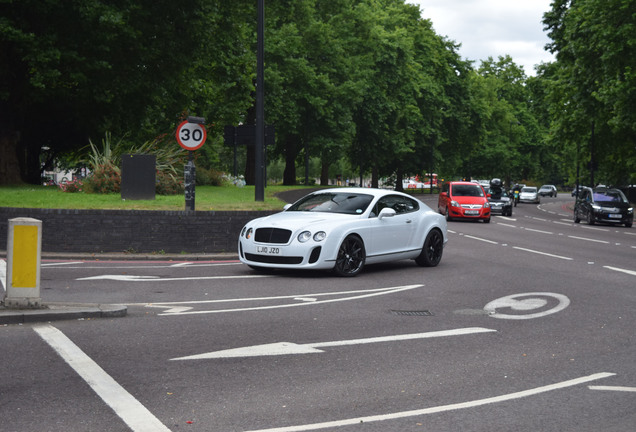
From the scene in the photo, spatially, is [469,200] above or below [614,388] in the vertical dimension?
above

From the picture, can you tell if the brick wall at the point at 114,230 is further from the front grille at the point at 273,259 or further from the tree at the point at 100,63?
the tree at the point at 100,63

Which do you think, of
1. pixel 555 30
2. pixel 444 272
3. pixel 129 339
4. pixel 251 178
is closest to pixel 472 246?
pixel 444 272

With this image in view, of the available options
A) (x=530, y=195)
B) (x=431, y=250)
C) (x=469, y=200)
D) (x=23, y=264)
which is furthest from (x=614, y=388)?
(x=530, y=195)

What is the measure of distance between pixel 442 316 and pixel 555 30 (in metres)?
43.7

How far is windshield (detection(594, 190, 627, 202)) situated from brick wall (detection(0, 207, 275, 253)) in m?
24.0

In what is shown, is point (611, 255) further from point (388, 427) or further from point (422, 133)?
point (422, 133)

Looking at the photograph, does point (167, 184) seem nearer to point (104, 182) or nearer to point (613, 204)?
point (104, 182)

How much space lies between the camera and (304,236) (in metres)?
12.6

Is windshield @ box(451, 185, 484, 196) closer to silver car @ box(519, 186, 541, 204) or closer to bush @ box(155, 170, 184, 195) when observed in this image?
bush @ box(155, 170, 184, 195)

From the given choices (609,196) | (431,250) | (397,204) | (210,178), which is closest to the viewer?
Answer: (397,204)

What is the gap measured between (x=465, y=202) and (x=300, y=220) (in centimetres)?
2188

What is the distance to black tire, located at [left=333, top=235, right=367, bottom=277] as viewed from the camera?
12.9m

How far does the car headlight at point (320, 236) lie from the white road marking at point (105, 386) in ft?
17.8

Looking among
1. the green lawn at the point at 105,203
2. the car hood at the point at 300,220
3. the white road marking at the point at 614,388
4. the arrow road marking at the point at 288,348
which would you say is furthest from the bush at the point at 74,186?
the white road marking at the point at 614,388
